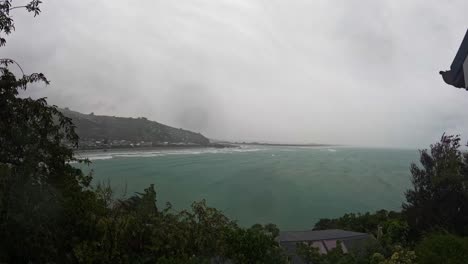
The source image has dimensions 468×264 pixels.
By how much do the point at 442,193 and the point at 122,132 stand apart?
446 feet

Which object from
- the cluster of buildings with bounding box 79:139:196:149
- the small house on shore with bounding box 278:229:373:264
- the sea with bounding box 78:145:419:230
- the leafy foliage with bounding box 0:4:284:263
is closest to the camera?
the leafy foliage with bounding box 0:4:284:263

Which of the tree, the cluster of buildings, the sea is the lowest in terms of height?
the sea

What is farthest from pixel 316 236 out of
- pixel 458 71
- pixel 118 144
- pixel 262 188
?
pixel 118 144

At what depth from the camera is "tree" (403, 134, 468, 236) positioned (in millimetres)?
24013

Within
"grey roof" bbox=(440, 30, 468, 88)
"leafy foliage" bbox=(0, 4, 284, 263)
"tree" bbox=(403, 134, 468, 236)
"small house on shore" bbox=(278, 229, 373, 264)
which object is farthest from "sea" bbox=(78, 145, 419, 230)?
"grey roof" bbox=(440, 30, 468, 88)

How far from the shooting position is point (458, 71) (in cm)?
468

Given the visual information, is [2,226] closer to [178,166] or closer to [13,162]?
[13,162]

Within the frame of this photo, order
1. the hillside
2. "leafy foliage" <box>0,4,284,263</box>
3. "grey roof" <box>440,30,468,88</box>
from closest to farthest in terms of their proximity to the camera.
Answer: "grey roof" <box>440,30,468,88</box>, "leafy foliage" <box>0,4,284,263</box>, the hillside

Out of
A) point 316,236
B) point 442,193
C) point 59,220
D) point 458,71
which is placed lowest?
point 316,236

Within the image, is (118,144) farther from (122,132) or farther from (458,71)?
(458,71)

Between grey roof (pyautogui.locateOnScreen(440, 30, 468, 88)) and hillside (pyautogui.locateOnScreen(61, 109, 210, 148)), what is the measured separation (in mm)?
119457

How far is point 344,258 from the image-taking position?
28.4ft

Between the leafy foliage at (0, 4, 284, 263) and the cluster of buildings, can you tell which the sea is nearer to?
the cluster of buildings

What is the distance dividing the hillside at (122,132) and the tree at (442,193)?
101 m
